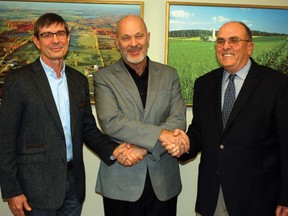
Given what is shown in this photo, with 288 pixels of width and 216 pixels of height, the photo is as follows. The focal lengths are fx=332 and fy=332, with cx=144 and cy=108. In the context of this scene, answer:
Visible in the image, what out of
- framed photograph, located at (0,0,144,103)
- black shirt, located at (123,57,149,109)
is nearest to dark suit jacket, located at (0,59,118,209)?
black shirt, located at (123,57,149,109)

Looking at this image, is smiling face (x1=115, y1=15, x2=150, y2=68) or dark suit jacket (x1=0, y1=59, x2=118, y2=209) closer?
dark suit jacket (x1=0, y1=59, x2=118, y2=209)

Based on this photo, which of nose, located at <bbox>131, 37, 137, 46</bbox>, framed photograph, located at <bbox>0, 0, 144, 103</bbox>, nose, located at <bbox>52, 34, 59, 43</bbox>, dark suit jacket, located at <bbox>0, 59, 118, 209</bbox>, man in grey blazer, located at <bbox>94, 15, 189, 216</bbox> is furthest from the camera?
framed photograph, located at <bbox>0, 0, 144, 103</bbox>

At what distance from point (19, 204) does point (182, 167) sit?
5.10 feet

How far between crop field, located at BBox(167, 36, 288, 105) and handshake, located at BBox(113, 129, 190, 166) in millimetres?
839

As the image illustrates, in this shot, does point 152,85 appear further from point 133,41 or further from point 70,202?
point 70,202

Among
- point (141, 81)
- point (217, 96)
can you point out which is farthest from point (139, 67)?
point (217, 96)

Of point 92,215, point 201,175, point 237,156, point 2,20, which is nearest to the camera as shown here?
point 237,156

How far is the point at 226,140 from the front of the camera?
195 cm

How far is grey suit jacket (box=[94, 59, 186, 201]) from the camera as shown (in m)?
2.05

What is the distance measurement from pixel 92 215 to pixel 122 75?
1.50 metres

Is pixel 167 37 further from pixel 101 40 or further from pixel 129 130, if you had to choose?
pixel 129 130

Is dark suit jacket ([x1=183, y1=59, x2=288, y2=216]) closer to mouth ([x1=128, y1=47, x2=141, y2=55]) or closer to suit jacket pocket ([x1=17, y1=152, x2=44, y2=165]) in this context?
mouth ([x1=128, y1=47, x2=141, y2=55])

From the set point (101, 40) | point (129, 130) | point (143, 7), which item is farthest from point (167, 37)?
point (129, 130)

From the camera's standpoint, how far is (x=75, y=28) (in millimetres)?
2770
